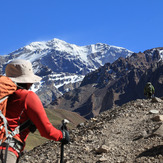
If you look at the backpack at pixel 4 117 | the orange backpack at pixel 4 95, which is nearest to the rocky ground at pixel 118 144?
the backpack at pixel 4 117

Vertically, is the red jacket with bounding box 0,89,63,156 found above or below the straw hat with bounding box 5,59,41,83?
below

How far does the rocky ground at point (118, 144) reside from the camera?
38.0ft

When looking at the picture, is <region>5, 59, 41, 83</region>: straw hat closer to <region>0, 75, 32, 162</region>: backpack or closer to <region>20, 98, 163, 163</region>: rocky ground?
<region>0, 75, 32, 162</region>: backpack

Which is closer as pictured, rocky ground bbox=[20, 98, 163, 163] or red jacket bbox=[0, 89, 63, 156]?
red jacket bbox=[0, 89, 63, 156]

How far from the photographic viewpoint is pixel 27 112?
5.34m

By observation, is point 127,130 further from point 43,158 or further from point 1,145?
point 1,145

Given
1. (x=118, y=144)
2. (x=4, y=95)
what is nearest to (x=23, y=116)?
(x=4, y=95)

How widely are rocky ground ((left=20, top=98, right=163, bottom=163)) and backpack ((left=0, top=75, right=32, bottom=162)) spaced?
20.6ft

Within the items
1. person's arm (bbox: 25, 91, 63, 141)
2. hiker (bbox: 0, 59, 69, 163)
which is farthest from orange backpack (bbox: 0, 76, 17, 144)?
person's arm (bbox: 25, 91, 63, 141)

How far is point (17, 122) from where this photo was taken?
543 cm

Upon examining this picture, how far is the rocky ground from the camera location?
11.6 meters

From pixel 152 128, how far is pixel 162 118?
143 cm

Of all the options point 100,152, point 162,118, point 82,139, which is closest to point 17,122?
point 100,152

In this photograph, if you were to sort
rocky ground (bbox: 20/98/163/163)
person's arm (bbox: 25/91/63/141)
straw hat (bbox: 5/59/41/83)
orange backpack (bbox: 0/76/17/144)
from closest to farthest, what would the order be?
orange backpack (bbox: 0/76/17/144)
person's arm (bbox: 25/91/63/141)
straw hat (bbox: 5/59/41/83)
rocky ground (bbox: 20/98/163/163)
